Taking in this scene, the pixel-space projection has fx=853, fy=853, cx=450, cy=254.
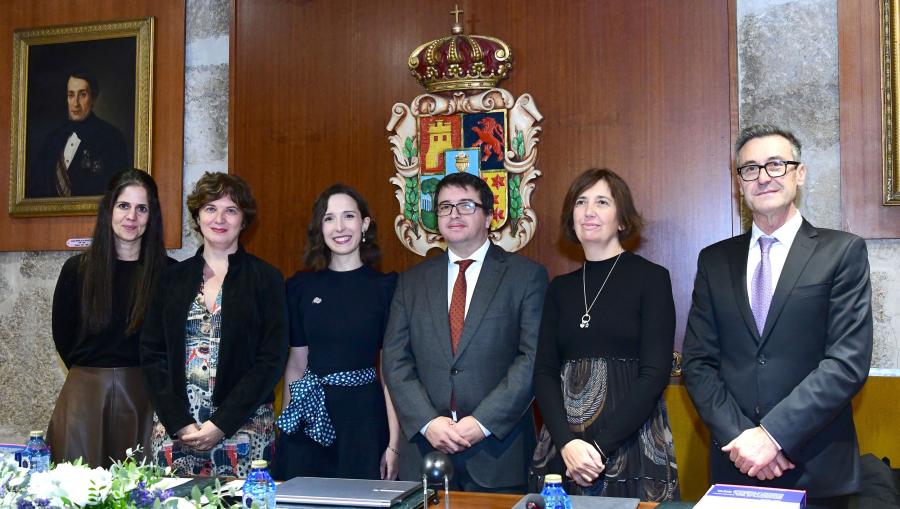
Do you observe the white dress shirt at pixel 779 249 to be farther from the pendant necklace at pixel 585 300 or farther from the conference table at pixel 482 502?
the conference table at pixel 482 502

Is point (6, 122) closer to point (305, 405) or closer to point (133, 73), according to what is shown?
point (133, 73)

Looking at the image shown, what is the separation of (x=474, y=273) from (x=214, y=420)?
1.07 meters

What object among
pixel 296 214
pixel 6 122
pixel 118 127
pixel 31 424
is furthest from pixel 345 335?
pixel 6 122

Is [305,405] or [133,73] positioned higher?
[133,73]

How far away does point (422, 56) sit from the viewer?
3.87m

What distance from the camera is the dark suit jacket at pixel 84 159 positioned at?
4344 millimetres

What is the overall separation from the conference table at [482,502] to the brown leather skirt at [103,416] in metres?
1.66

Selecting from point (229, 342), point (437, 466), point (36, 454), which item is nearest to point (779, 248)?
point (437, 466)

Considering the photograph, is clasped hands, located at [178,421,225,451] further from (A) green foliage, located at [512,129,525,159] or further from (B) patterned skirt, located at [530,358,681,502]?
(A) green foliage, located at [512,129,525,159]

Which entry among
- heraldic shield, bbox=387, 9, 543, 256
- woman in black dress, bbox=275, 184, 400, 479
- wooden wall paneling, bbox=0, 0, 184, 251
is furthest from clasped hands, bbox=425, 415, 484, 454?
wooden wall paneling, bbox=0, 0, 184, 251

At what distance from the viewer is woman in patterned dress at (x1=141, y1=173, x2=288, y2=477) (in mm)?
3062

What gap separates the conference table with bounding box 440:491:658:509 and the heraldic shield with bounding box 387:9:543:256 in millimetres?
1761

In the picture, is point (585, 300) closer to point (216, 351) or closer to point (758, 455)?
point (758, 455)

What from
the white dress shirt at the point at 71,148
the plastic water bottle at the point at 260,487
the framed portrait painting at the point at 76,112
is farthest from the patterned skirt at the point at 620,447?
the white dress shirt at the point at 71,148
